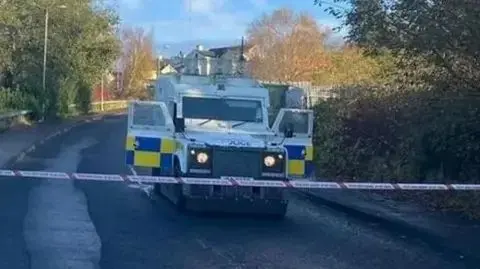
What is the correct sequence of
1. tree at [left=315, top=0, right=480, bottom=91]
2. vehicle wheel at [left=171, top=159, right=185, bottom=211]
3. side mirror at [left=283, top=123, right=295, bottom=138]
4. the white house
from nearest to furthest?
tree at [left=315, top=0, right=480, bottom=91], vehicle wheel at [left=171, top=159, right=185, bottom=211], side mirror at [left=283, top=123, right=295, bottom=138], the white house

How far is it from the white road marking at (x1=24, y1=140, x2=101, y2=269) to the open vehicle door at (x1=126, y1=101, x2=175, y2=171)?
1.24 meters

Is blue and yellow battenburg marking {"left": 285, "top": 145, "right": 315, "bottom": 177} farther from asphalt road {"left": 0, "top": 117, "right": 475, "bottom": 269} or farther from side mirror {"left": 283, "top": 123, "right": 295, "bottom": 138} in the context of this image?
asphalt road {"left": 0, "top": 117, "right": 475, "bottom": 269}

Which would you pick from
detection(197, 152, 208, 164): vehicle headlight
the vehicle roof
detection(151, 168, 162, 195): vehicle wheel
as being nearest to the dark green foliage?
the vehicle roof

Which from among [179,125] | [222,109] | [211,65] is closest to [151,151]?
[179,125]

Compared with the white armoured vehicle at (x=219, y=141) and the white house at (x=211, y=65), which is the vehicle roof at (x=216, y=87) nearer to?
the white armoured vehicle at (x=219, y=141)

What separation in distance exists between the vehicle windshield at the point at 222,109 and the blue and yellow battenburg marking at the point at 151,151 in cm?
80

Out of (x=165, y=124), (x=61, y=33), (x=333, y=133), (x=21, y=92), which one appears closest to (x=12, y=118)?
(x=21, y=92)

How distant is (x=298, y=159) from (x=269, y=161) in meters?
1.32

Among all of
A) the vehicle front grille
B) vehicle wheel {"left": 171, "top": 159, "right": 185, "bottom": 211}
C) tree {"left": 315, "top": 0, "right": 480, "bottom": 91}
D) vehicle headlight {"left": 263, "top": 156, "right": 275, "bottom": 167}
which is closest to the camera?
tree {"left": 315, "top": 0, "right": 480, "bottom": 91}

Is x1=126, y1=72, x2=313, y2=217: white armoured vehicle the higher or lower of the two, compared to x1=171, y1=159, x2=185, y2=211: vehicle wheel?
higher

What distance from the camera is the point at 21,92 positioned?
57188 mm

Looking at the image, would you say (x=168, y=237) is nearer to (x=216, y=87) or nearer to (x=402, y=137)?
(x=216, y=87)

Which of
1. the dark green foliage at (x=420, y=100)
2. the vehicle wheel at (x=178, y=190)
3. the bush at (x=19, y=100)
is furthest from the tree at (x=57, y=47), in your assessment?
the vehicle wheel at (x=178, y=190)

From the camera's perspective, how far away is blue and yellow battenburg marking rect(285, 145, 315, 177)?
17.7 metres
